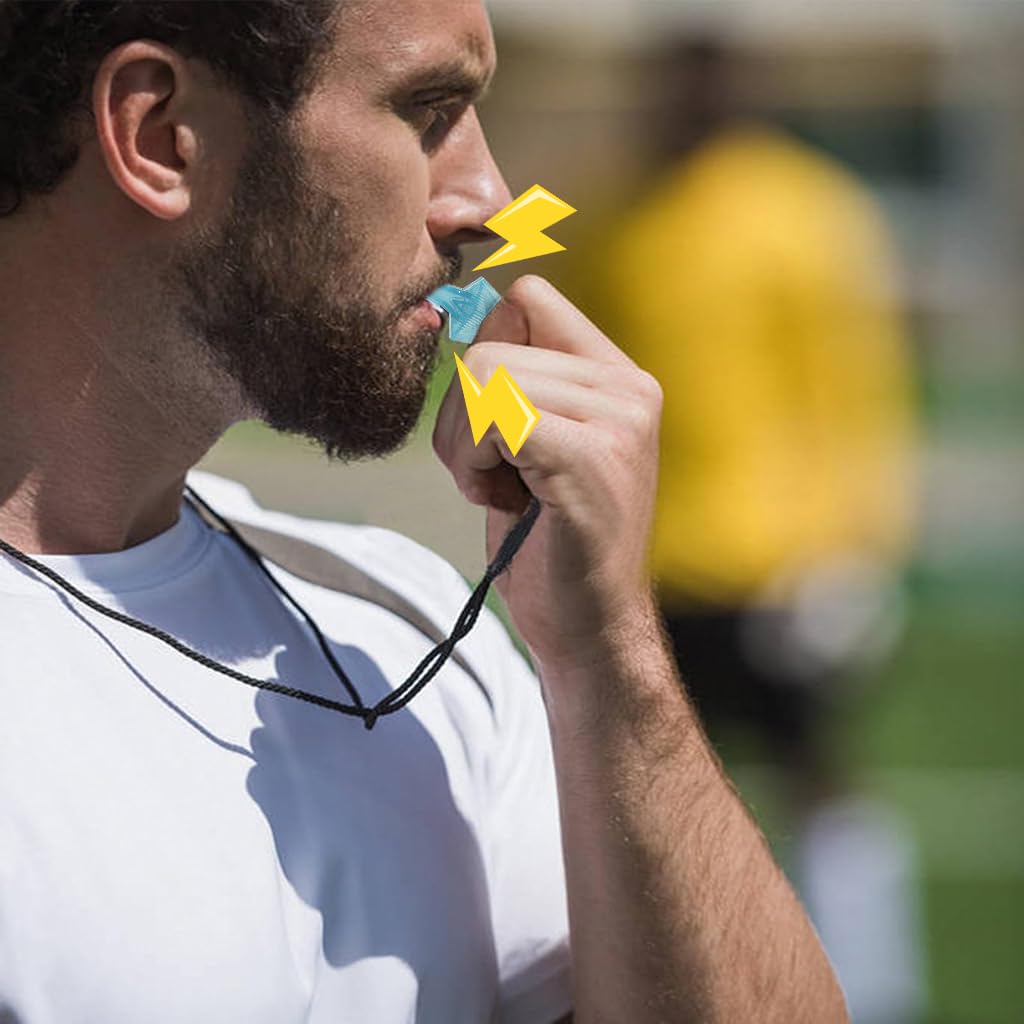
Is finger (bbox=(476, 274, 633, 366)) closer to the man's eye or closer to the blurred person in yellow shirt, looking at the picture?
the man's eye

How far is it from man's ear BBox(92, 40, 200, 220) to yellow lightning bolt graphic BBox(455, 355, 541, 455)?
317mm

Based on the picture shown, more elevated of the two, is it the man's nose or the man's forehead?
the man's forehead

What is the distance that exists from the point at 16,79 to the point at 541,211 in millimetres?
505

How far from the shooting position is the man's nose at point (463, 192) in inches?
79.0

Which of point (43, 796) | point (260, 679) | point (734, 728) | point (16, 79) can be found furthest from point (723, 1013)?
point (734, 728)

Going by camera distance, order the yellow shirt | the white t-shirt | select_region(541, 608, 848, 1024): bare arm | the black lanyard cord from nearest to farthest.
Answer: the white t-shirt → the black lanyard cord → select_region(541, 608, 848, 1024): bare arm → the yellow shirt

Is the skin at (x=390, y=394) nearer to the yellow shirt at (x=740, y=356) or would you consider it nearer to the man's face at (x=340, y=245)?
the man's face at (x=340, y=245)

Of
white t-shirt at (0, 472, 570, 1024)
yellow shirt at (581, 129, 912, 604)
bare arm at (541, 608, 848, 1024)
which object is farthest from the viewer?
yellow shirt at (581, 129, 912, 604)

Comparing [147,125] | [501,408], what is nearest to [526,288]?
[501,408]

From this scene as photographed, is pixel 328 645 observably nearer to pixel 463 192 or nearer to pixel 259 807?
pixel 259 807

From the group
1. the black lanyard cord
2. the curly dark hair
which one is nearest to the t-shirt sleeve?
the black lanyard cord

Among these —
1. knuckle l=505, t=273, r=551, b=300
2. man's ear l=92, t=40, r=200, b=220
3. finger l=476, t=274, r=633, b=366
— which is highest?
man's ear l=92, t=40, r=200, b=220

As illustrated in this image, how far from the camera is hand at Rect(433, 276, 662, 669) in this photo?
6.28ft

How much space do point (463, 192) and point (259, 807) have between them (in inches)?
24.3
